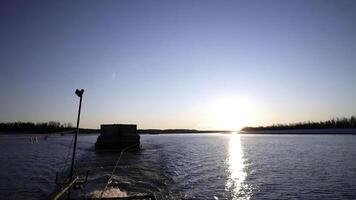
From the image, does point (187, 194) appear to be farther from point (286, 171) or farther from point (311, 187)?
point (286, 171)

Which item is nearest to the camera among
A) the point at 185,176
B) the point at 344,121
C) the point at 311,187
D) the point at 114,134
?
the point at 311,187

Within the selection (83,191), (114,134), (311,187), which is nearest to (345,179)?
(311,187)

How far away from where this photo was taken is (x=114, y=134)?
181 ft

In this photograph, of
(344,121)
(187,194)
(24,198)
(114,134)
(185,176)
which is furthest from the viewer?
(344,121)

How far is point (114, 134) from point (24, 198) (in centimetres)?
3652

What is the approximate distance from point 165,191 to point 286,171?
14.3m

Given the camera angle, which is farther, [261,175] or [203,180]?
[261,175]

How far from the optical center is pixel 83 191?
19.1 metres

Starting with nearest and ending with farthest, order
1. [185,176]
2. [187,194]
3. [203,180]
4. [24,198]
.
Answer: [24,198] < [187,194] < [203,180] < [185,176]

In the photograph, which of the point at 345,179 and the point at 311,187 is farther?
the point at 345,179

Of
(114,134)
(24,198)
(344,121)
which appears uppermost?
(344,121)

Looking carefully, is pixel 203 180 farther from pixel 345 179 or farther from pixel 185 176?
pixel 345 179

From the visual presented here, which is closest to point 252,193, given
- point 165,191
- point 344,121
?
point 165,191

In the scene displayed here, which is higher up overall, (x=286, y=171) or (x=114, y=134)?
(x=114, y=134)
